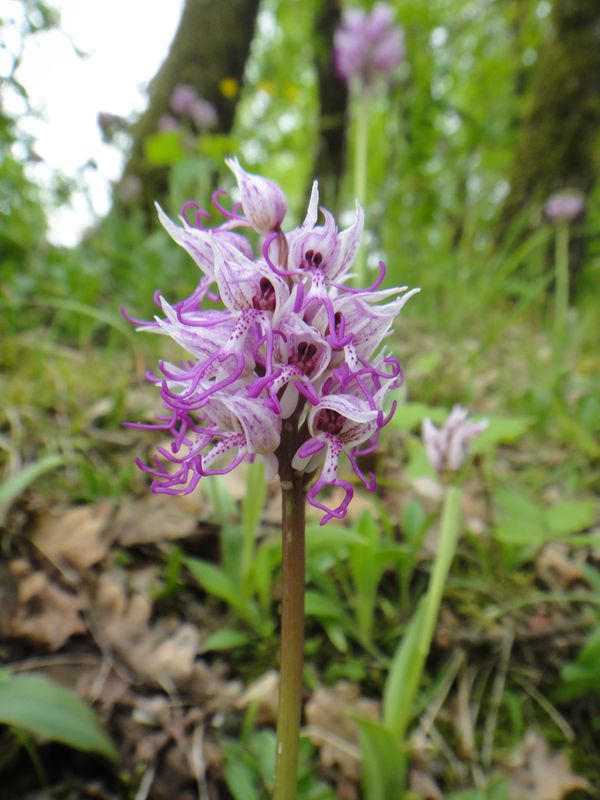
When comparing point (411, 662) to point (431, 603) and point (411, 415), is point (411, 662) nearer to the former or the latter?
point (431, 603)

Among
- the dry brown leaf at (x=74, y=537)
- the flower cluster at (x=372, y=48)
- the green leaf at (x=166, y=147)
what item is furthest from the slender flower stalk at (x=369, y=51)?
the dry brown leaf at (x=74, y=537)

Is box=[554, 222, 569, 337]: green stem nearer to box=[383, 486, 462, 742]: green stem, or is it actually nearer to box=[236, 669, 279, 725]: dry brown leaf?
box=[383, 486, 462, 742]: green stem

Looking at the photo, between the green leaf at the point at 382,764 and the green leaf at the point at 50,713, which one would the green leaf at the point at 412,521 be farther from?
the green leaf at the point at 50,713

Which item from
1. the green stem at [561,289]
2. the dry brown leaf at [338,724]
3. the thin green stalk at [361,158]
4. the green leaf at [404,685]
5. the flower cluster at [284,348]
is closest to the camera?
the flower cluster at [284,348]

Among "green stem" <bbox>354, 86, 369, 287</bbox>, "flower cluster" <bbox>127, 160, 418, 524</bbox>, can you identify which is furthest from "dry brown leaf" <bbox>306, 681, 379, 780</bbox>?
"green stem" <bbox>354, 86, 369, 287</bbox>

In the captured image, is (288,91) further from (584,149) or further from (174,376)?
(174,376)

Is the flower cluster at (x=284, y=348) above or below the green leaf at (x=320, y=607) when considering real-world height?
above

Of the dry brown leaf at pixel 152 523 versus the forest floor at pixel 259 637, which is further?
the dry brown leaf at pixel 152 523
